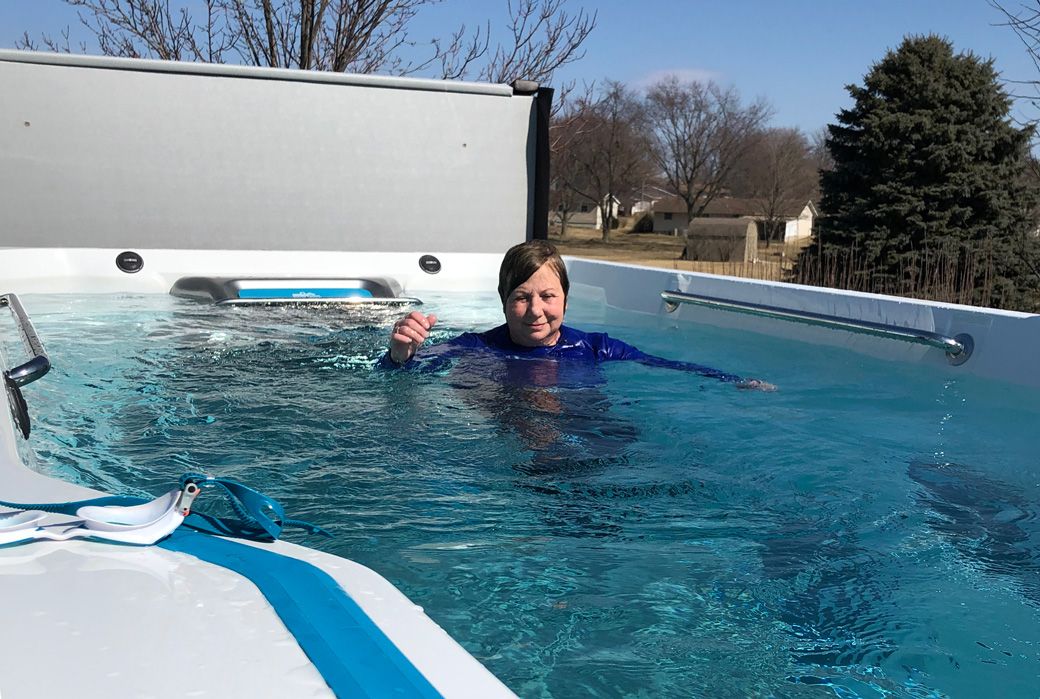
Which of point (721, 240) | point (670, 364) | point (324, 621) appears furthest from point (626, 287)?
point (721, 240)

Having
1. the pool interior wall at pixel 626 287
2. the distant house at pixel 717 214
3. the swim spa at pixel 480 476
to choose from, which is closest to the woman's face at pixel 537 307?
the swim spa at pixel 480 476

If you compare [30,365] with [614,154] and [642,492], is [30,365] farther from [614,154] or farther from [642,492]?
[614,154]

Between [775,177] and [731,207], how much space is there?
809 centimetres

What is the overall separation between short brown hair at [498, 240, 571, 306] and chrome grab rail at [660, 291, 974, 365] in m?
1.16

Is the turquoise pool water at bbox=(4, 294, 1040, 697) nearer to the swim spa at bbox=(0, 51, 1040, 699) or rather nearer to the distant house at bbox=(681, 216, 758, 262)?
the swim spa at bbox=(0, 51, 1040, 699)

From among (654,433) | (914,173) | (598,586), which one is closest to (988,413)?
(654,433)

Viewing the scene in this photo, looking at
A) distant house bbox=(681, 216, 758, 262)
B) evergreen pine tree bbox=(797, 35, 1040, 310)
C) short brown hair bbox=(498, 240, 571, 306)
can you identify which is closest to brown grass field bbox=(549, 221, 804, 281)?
distant house bbox=(681, 216, 758, 262)

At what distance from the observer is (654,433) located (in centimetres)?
265

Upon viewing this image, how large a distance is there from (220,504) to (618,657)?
3.10ft

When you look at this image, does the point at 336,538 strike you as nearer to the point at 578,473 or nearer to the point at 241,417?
the point at 578,473

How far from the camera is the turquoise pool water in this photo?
1344 millimetres

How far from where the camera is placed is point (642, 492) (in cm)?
211

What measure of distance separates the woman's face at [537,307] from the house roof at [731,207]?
28638 mm

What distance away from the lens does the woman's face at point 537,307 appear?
313cm
